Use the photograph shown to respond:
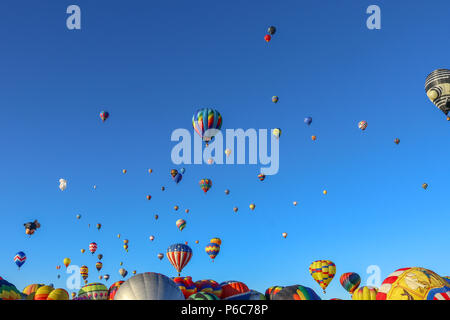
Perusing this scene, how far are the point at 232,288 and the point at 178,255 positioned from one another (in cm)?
1360

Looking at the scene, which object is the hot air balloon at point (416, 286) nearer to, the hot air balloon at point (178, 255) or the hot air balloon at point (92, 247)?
the hot air balloon at point (178, 255)

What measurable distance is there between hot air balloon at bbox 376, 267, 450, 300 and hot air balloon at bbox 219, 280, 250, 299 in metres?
7.87

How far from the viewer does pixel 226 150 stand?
43.2 meters

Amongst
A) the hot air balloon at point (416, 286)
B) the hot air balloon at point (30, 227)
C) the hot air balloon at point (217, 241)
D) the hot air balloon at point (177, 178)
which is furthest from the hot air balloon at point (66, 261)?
the hot air balloon at point (416, 286)

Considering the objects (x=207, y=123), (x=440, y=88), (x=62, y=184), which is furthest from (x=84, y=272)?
(x=440, y=88)

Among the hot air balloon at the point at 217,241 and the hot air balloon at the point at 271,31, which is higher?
the hot air balloon at the point at 271,31

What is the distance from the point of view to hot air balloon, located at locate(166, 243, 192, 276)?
1160 inches

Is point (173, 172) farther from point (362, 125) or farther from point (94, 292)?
point (94, 292)

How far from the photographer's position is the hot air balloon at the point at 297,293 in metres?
11.8

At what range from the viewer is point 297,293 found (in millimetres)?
12141

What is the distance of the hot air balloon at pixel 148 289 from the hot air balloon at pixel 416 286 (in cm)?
589
